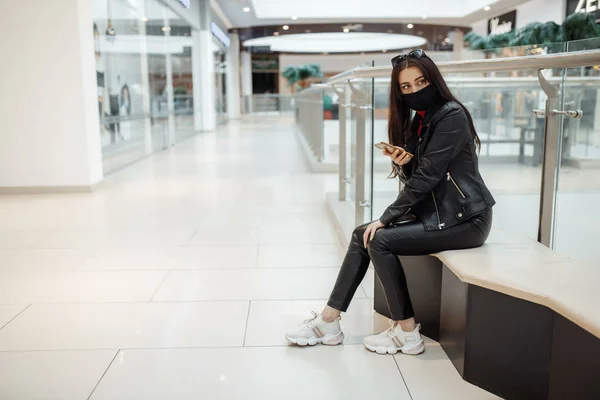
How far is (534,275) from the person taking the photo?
1885mm

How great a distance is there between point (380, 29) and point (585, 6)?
382 inches

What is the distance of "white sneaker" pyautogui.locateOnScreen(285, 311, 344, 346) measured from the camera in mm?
2404

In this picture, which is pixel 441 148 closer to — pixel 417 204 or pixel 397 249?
pixel 417 204

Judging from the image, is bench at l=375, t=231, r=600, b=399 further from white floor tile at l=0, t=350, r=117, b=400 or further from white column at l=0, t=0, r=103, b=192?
white column at l=0, t=0, r=103, b=192

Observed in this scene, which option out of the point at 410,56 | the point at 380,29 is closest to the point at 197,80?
the point at 380,29

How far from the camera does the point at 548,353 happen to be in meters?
1.77

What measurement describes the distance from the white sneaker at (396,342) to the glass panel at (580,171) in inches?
32.7

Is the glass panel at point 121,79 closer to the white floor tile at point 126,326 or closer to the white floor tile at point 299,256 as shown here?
the white floor tile at point 299,256

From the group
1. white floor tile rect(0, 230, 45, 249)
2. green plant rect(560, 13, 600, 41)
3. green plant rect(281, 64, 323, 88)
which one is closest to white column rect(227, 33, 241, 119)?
green plant rect(281, 64, 323, 88)

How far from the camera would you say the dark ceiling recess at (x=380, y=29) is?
2167 cm

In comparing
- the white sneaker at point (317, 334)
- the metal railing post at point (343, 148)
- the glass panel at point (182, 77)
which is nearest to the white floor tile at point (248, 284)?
the white sneaker at point (317, 334)

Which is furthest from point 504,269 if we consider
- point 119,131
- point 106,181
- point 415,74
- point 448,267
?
point 119,131

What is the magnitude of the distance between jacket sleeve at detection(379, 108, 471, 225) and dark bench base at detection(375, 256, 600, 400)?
34 cm

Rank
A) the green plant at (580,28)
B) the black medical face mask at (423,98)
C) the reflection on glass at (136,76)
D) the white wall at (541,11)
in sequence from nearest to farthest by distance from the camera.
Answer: the black medical face mask at (423,98) → the reflection on glass at (136,76) → the green plant at (580,28) → the white wall at (541,11)
